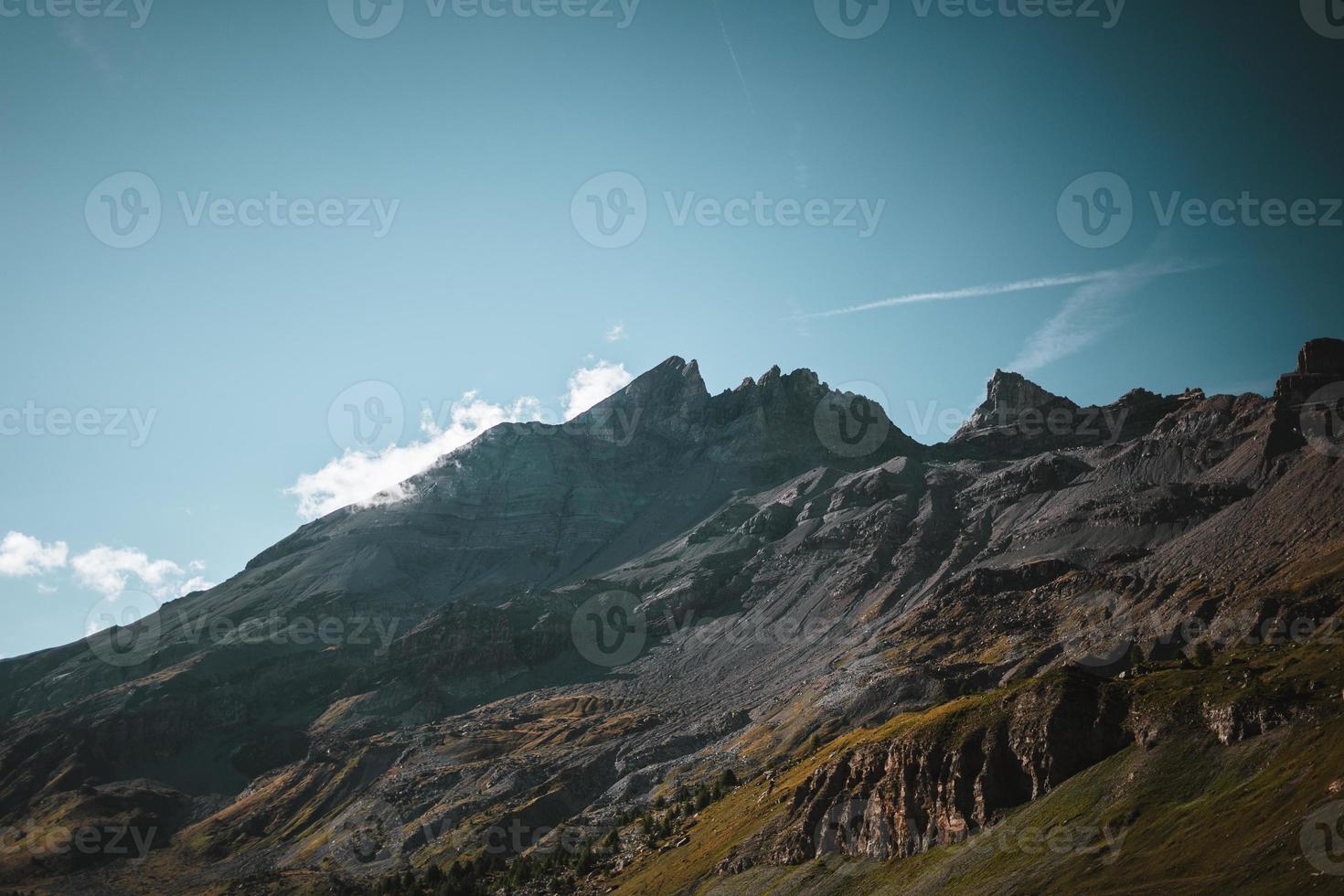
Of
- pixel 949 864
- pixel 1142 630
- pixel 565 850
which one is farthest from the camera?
pixel 1142 630

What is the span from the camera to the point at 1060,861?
65438 millimetres

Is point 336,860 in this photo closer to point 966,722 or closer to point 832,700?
point 832,700

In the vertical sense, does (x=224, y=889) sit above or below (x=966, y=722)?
below

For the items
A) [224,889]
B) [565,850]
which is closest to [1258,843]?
[565,850]

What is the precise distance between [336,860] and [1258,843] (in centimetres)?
17279
